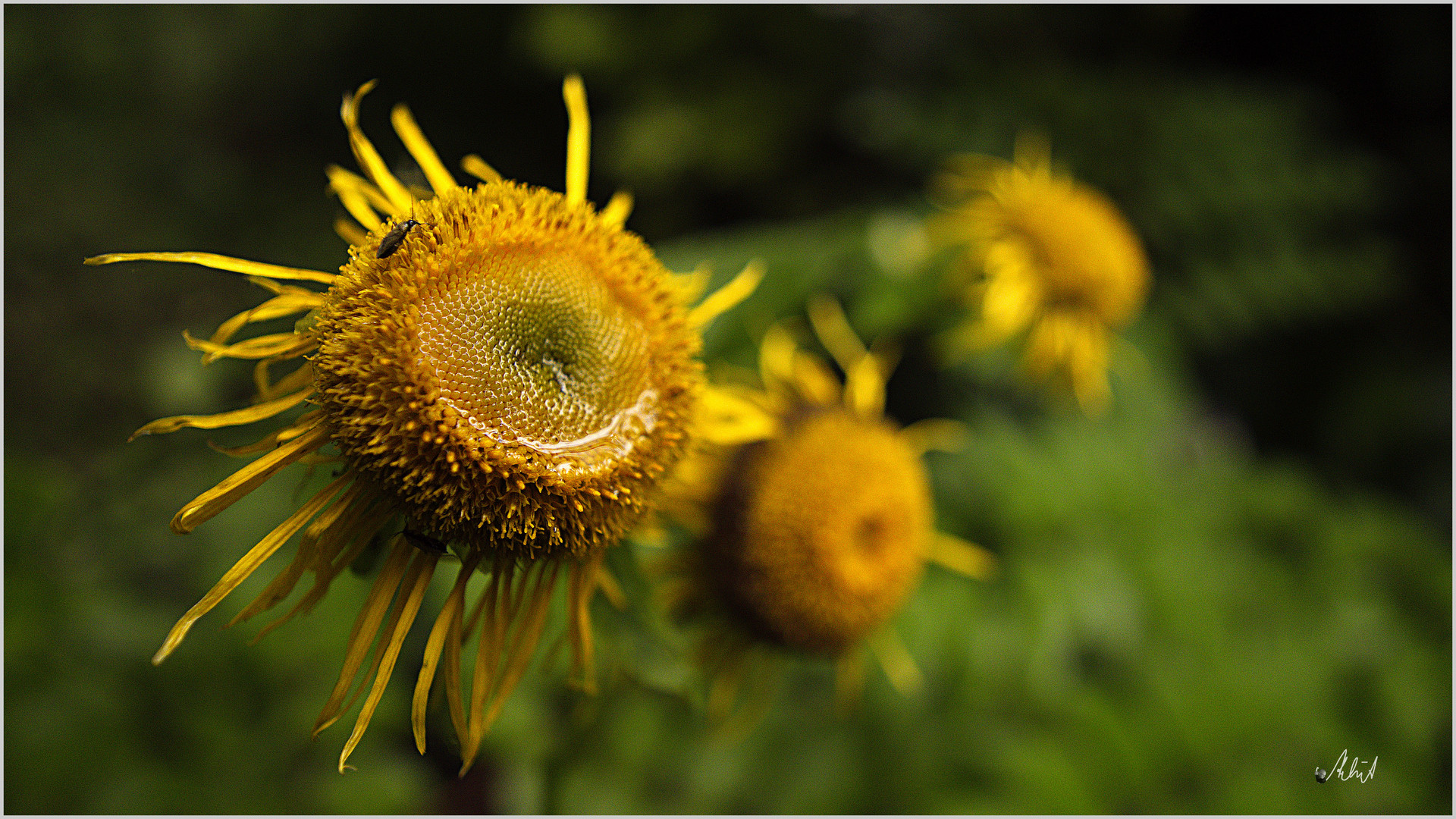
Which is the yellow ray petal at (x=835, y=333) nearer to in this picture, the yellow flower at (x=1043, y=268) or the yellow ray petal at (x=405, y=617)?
the yellow flower at (x=1043, y=268)

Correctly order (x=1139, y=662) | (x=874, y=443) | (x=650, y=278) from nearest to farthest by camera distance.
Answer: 1. (x=650, y=278)
2. (x=874, y=443)
3. (x=1139, y=662)

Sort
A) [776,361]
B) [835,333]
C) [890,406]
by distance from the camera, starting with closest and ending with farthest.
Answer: [776,361] → [835,333] → [890,406]

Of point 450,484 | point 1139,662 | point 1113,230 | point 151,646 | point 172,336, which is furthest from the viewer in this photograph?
point 172,336

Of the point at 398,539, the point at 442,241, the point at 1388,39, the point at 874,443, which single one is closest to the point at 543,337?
the point at 442,241

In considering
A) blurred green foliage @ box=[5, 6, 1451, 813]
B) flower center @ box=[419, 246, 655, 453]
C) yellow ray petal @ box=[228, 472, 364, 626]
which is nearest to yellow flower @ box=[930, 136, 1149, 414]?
blurred green foliage @ box=[5, 6, 1451, 813]

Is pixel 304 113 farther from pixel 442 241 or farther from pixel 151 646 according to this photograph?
pixel 442 241

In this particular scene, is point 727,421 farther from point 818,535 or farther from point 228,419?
point 228,419

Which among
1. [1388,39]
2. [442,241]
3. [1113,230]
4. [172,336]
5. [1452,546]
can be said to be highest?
[1388,39]
